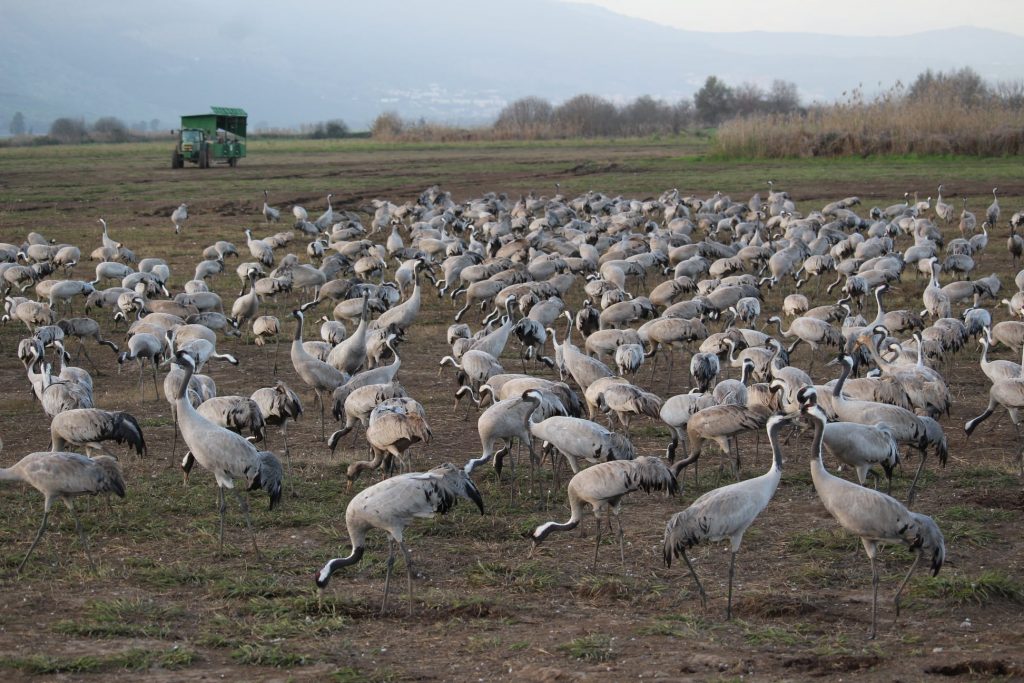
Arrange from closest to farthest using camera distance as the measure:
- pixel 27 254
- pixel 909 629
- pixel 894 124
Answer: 1. pixel 909 629
2. pixel 27 254
3. pixel 894 124

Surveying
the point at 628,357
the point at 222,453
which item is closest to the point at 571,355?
the point at 628,357

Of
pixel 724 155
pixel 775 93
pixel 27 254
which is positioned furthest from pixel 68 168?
pixel 775 93

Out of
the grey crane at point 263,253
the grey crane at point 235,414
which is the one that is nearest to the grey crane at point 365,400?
the grey crane at point 235,414

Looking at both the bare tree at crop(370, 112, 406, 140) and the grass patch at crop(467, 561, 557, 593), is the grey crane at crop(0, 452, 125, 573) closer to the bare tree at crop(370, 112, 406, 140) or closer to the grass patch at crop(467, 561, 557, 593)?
the grass patch at crop(467, 561, 557, 593)

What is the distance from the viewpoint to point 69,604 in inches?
→ 266

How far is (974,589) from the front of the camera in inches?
260

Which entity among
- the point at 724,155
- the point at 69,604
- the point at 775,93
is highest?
the point at 775,93

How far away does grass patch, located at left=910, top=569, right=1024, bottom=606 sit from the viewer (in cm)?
657

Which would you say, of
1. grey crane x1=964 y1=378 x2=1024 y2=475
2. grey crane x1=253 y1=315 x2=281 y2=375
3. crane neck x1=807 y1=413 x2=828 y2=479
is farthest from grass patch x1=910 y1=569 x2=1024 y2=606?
grey crane x1=253 y1=315 x2=281 y2=375

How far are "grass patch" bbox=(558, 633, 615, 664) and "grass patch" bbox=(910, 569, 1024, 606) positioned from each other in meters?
2.00

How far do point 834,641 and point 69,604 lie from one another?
4364 mm

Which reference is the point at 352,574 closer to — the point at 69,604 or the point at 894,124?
the point at 69,604

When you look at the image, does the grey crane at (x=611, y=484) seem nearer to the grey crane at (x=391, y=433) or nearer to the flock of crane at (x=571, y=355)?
the flock of crane at (x=571, y=355)

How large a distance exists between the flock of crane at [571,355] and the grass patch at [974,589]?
20cm
